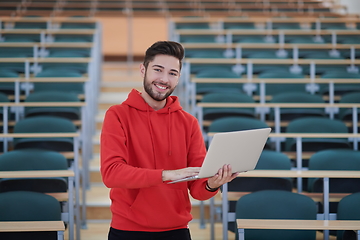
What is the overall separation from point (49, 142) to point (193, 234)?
123 centimetres

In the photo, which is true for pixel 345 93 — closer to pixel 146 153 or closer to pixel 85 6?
pixel 146 153

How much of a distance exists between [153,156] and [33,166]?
4.82 ft

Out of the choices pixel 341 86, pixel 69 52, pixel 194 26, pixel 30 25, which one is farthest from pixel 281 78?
pixel 30 25

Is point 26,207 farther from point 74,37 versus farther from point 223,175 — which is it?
point 74,37

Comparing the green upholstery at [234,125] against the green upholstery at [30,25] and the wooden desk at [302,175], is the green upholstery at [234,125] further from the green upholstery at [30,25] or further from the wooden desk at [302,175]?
the green upholstery at [30,25]

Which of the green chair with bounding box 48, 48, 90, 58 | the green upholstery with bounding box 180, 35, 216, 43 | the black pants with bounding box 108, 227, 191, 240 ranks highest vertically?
the green upholstery with bounding box 180, 35, 216, 43

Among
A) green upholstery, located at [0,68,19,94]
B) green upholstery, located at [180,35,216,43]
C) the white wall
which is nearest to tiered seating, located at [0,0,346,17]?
the white wall

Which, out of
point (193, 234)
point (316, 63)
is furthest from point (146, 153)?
point (316, 63)

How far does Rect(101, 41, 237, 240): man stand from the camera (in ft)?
4.84

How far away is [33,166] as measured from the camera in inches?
109

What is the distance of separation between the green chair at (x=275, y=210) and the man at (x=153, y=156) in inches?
33.1

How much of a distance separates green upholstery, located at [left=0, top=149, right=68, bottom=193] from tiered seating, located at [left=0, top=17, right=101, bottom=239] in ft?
0.54

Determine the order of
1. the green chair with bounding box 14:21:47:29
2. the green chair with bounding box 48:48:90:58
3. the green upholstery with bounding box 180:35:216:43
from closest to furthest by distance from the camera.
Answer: the green chair with bounding box 48:48:90:58
the green upholstery with bounding box 180:35:216:43
the green chair with bounding box 14:21:47:29

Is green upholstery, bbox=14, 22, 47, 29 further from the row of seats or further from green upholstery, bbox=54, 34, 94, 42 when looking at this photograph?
the row of seats
